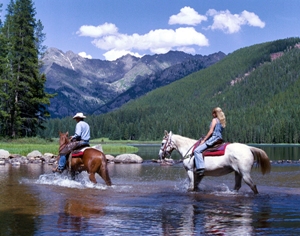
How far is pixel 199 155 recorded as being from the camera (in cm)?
1614

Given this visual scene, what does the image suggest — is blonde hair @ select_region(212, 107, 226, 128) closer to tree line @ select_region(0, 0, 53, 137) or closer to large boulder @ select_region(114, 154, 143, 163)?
large boulder @ select_region(114, 154, 143, 163)

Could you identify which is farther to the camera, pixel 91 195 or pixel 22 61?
pixel 22 61

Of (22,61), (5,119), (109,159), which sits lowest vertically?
(109,159)

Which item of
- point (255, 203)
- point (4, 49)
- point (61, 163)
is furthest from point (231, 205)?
point (4, 49)

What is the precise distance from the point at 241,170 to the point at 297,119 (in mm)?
166226

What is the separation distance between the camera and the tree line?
175ft

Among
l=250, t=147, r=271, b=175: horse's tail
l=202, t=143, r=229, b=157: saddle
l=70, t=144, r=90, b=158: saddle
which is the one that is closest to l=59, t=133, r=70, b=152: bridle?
l=70, t=144, r=90, b=158: saddle

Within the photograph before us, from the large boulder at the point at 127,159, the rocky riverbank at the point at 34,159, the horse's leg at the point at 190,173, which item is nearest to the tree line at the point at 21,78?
the rocky riverbank at the point at 34,159

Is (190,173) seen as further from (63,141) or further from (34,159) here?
(34,159)

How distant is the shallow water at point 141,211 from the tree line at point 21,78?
37.7 metres

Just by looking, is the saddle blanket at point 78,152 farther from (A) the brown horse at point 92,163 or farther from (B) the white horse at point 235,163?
(B) the white horse at point 235,163

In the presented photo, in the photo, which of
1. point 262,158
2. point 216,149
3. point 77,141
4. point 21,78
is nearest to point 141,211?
point 216,149

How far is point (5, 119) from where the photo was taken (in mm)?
52406

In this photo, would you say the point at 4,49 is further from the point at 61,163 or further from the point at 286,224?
the point at 286,224
